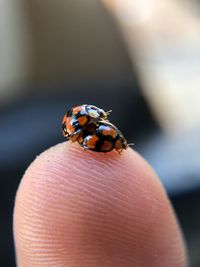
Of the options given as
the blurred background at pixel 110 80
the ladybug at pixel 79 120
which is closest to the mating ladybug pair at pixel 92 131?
the ladybug at pixel 79 120

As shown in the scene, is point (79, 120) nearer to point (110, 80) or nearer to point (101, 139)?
point (101, 139)

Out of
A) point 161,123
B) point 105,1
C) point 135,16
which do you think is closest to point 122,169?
point 161,123

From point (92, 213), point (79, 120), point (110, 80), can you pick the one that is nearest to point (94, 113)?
point (79, 120)

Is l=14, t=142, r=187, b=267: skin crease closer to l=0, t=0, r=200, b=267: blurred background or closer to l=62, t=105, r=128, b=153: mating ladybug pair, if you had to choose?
l=62, t=105, r=128, b=153: mating ladybug pair

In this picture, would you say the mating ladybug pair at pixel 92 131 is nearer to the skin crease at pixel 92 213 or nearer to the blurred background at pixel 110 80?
the skin crease at pixel 92 213

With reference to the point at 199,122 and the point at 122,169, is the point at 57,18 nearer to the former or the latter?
the point at 199,122

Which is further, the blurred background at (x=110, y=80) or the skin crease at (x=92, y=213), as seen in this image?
the blurred background at (x=110, y=80)
